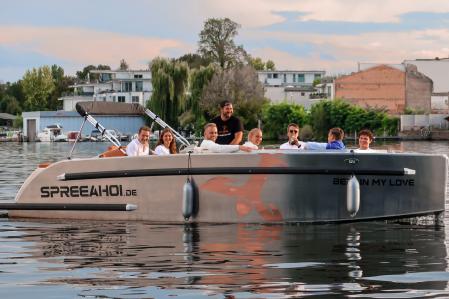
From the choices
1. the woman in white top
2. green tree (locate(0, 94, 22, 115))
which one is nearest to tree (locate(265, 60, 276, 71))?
green tree (locate(0, 94, 22, 115))

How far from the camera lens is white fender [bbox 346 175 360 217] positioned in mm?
14242

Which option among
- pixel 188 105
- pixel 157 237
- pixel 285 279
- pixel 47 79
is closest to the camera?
pixel 285 279

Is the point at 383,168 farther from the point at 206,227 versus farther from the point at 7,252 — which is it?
the point at 7,252

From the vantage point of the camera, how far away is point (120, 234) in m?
14.4

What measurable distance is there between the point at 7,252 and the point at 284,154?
3960mm

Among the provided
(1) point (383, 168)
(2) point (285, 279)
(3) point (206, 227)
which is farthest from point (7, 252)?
(1) point (383, 168)

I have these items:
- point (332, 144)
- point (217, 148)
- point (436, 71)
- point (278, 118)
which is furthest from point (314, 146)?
point (436, 71)

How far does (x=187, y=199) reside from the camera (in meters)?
Result: 14.7

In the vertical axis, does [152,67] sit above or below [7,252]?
above

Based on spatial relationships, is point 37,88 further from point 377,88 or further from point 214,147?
point 214,147

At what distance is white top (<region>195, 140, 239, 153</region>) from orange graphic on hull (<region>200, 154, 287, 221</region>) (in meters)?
0.40

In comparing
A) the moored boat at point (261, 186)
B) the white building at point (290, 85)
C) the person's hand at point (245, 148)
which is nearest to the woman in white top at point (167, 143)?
the moored boat at point (261, 186)

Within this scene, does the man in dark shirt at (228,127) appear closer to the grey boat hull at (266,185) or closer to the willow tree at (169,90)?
the grey boat hull at (266,185)

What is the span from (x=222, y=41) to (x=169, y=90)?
3153cm
